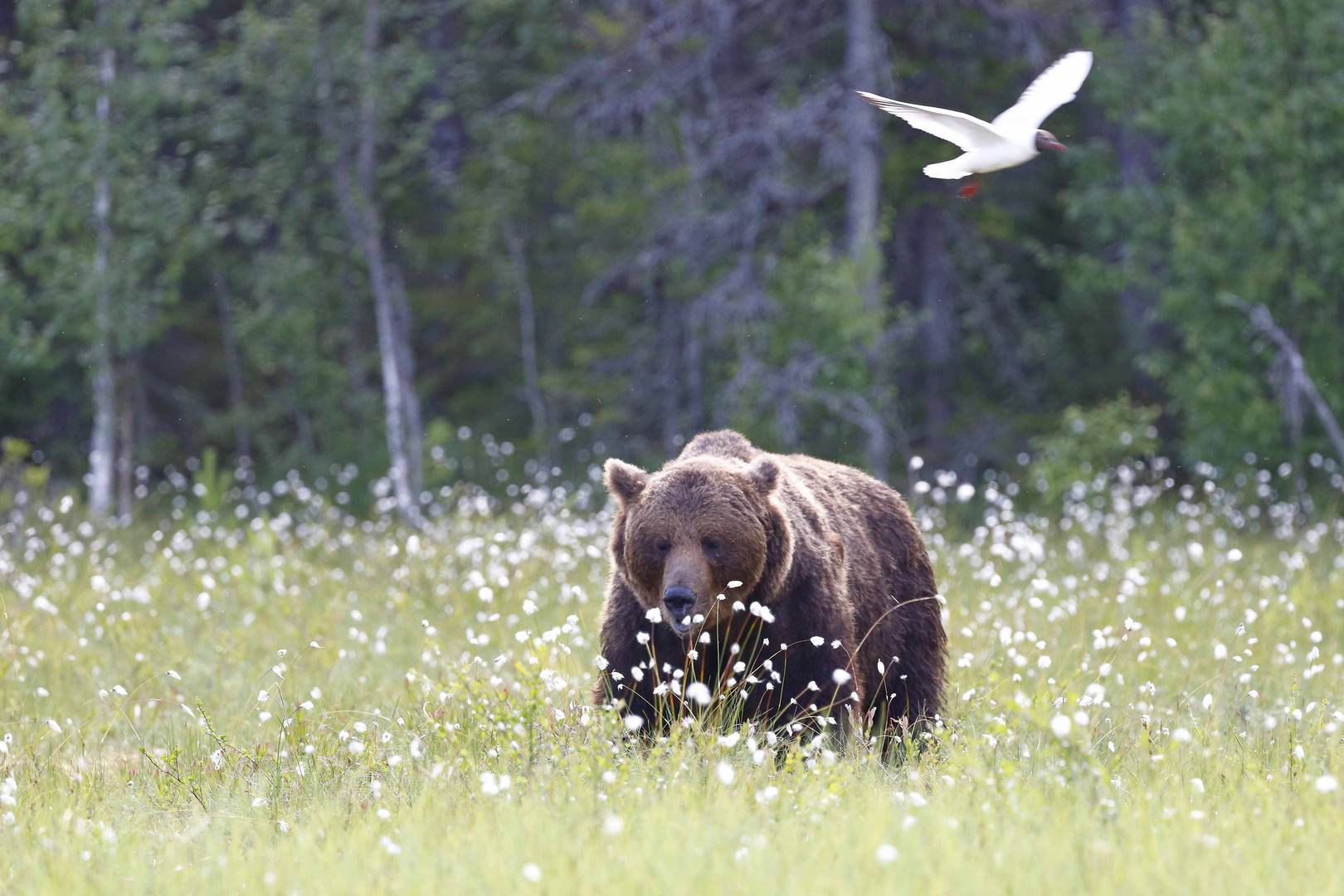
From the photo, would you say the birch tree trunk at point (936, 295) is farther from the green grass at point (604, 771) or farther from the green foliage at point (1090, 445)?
the green grass at point (604, 771)

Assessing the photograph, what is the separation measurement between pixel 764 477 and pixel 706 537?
370 mm

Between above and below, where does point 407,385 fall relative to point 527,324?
below

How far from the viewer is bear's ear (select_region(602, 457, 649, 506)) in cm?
561

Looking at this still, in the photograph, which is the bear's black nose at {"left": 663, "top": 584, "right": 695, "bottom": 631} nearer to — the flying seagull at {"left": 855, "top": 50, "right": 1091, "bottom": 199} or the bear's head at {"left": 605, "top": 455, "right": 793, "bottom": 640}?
the bear's head at {"left": 605, "top": 455, "right": 793, "bottom": 640}

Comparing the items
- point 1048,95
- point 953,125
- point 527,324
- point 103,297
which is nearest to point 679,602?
point 953,125

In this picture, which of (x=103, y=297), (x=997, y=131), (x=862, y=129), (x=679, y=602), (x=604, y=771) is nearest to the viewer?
(x=604, y=771)

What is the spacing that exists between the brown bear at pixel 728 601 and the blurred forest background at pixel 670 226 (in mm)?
8235

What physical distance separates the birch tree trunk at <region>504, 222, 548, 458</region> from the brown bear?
14853 millimetres

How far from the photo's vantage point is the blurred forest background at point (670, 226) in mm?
14938

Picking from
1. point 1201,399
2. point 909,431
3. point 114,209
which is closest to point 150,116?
point 114,209

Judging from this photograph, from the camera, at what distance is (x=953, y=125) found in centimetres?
520

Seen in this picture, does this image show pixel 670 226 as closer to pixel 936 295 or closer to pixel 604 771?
pixel 936 295

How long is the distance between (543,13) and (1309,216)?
416 inches

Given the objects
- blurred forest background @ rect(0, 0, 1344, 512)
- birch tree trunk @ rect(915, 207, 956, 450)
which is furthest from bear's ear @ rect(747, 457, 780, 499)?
birch tree trunk @ rect(915, 207, 956, 450)
